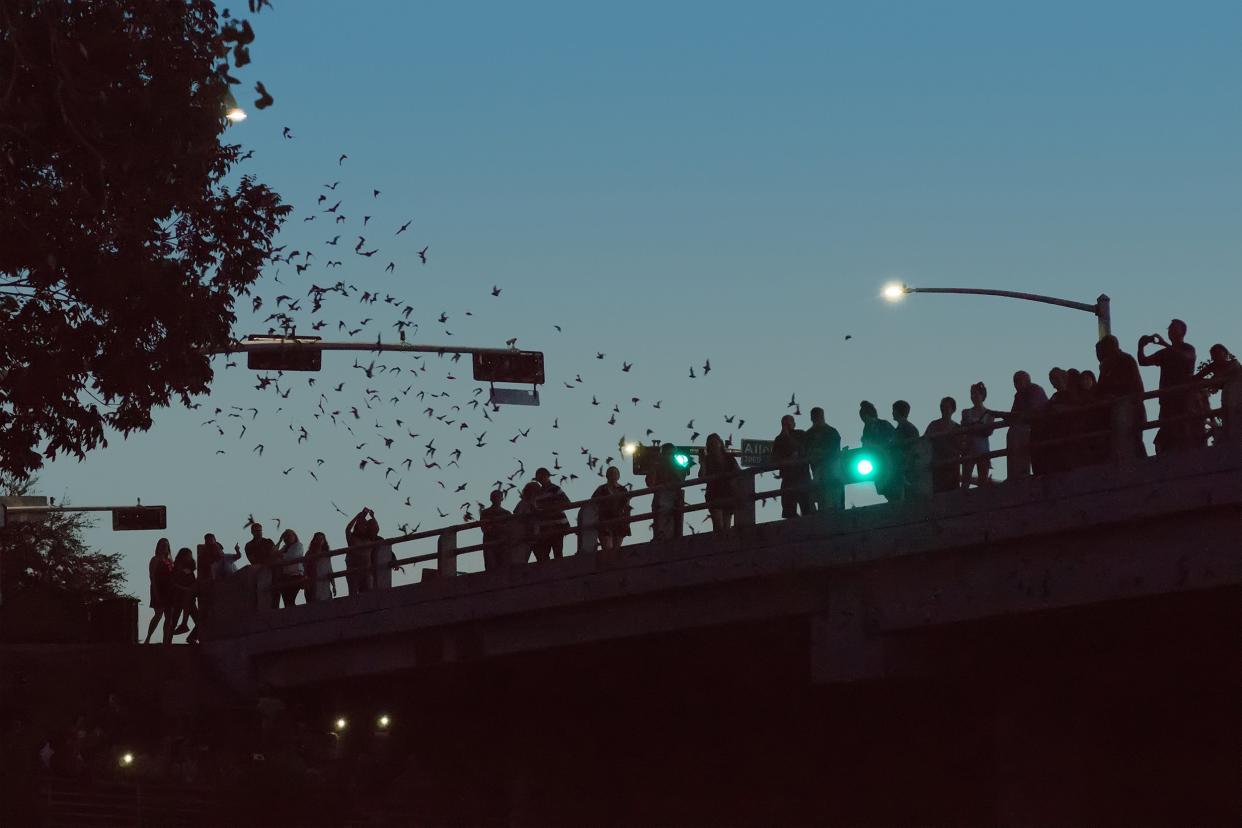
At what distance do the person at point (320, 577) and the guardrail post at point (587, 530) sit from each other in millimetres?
5360

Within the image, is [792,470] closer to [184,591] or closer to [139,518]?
[184,591]

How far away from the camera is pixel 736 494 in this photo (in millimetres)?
23406

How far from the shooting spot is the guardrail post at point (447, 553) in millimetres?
28125

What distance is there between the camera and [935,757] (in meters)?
27.1

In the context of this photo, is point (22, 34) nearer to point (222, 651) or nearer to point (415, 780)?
point (222, 651)

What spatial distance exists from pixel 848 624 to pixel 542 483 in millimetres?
A: 6061

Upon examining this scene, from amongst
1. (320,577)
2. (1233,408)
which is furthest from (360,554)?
(1233,408)

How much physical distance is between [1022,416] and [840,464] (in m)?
2.90

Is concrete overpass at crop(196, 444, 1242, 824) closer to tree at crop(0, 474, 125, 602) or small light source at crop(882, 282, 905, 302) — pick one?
small light source at crop(882, 282, 905, 302)

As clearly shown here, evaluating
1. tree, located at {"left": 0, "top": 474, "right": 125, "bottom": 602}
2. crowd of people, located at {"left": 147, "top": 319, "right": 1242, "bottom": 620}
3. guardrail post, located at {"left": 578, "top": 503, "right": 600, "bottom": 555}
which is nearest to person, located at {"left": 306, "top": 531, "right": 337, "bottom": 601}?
crowd of people, located at {"left": 147, "top": 319, "right": 1242, "bottom": 620}

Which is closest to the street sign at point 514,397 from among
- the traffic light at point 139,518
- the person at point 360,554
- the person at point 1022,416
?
the person at point 360,554

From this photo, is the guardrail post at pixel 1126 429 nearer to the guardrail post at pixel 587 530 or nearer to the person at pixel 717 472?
the person at pixel 717 472

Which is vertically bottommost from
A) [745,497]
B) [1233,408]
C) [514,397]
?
[1233,408]

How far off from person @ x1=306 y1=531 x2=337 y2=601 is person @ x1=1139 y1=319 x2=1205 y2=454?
14.2 m
